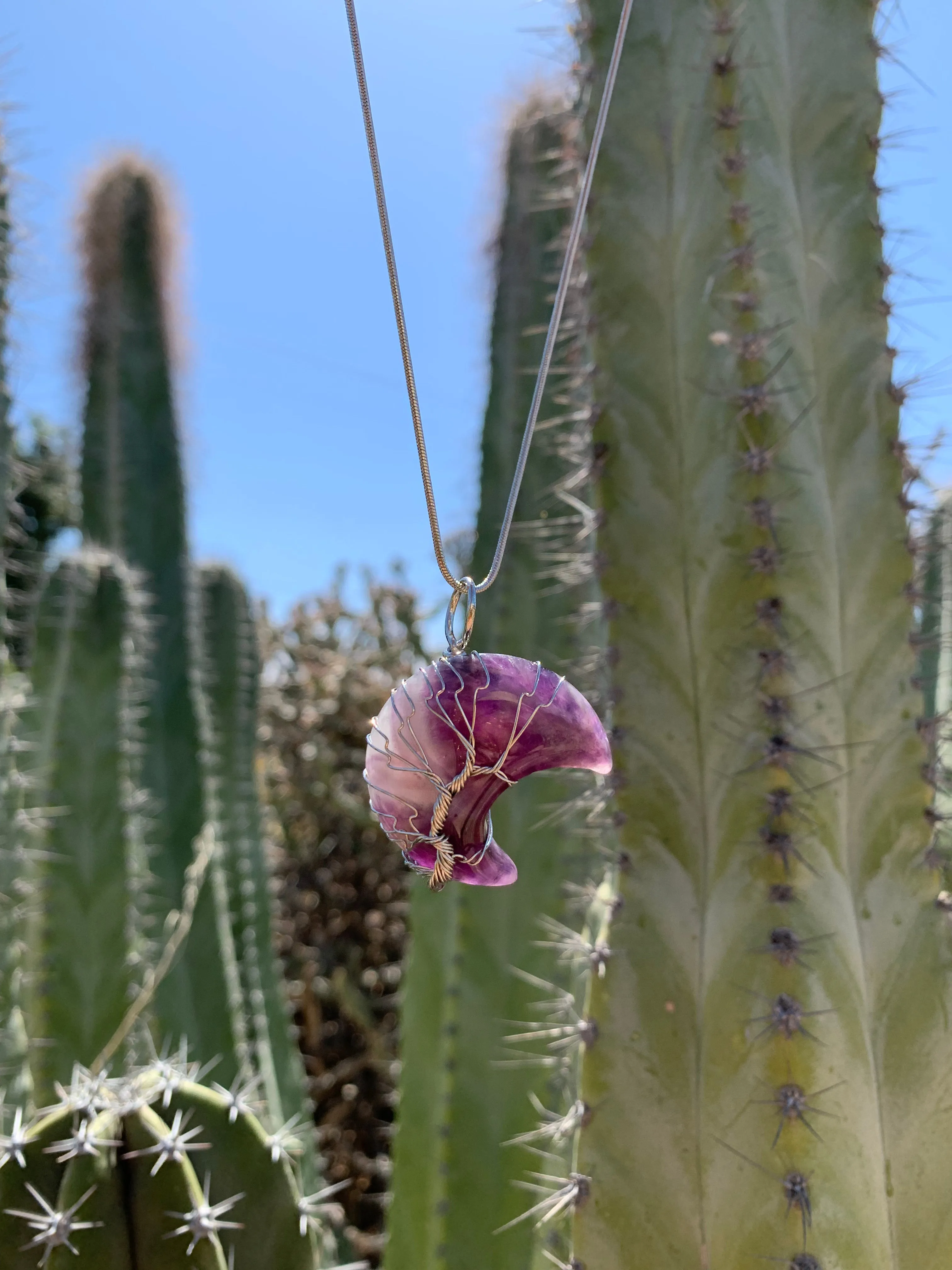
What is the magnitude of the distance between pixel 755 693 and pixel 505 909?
89cm

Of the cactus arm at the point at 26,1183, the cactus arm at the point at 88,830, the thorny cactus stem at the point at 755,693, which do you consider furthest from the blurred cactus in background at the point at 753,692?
the cactus arm at the point at 88,830

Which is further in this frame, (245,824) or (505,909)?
(245,824)

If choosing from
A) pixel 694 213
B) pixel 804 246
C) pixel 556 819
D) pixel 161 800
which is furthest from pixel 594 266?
pixel 161 800

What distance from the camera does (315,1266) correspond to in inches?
42.9

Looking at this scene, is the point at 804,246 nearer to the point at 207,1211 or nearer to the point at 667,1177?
the point at 667,1177

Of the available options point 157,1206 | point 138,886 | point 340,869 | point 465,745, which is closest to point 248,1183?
point 157,1206

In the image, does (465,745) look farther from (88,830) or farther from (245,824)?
(245,824)

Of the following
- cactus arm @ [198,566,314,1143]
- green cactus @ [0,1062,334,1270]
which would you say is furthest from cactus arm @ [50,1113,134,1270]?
cactus arm @ [198,566,314,1143]

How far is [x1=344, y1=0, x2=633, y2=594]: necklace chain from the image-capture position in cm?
106

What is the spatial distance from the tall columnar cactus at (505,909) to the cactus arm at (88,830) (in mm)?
580

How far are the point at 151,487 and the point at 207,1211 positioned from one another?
7.21ft

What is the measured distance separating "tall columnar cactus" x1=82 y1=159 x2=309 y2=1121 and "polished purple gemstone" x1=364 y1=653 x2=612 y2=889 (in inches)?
55.2

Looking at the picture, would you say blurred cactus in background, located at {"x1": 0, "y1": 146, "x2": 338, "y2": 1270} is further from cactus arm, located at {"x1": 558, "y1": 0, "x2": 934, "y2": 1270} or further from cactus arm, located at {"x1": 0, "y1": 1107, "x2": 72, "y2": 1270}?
cactus arm, located at {"x1": 558, "y1": 0, "x2": 934, "y2": 1270}

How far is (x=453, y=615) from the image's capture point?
1.12 meters
